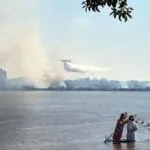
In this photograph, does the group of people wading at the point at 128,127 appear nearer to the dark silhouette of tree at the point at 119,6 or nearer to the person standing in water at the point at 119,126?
the person standing in water at the point at 119,126

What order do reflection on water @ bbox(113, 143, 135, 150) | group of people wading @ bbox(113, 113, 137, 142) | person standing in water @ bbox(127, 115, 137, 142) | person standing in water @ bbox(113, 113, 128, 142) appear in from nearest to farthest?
reflection on water @ bbox(113, 143, 135, 150)
person standing in water @ bbox(127, 115, 137, 142)
group of people wading @ bbox(113, 113, 137, 142)
person standing in water @ bbox(113, 113, 128, 142)

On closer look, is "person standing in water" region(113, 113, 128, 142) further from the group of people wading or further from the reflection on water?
the reflection on water

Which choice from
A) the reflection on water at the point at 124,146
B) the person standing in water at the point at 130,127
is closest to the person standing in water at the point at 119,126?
the person standing in water at the point at 130,127

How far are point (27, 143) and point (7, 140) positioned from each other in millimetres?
3562

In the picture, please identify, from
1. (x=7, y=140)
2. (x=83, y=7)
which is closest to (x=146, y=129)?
(x=7, y=140)

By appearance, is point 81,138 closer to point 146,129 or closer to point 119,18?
point 146,129

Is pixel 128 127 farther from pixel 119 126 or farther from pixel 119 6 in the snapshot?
pixel 119 6

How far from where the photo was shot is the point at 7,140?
42.5m

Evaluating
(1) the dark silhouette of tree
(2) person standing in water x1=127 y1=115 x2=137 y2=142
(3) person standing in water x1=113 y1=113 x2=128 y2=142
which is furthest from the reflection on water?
(1) the dark silhouette of tree

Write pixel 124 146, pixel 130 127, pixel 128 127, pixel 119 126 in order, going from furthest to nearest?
1. pixel 119 126
2. pixel 128 127
3. pixel 130 127
4. pixel 124 146

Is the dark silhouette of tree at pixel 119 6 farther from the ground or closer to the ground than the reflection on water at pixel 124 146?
farther from the ground

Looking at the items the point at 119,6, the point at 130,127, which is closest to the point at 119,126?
the point at 130,127

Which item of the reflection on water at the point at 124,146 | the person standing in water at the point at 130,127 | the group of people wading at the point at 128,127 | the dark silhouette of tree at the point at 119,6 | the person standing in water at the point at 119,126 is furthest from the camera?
the person standing in water at the point at 119,126

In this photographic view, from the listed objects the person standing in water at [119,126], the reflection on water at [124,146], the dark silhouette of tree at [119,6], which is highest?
the dark silhouette of tree at [119,6]
